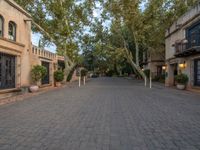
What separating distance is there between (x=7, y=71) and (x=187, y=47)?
15985 mm

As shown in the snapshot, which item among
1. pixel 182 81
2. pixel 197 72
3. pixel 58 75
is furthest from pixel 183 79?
pixel 58 75

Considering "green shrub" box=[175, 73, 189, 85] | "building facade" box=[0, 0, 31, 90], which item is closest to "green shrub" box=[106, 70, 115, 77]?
"green shrub" box=[175, 73, 189, 85]

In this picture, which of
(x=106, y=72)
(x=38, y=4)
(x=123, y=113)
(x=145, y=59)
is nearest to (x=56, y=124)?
(x=123, y=113)

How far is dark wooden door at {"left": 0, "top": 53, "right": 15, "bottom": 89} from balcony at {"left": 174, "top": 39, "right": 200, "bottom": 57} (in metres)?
13.9

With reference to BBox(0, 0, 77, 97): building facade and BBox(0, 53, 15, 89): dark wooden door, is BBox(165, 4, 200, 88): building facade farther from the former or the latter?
BBox(0, 53, 15, 89): dark wooden door

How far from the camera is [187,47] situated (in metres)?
25.4

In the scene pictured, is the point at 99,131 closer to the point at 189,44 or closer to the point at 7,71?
the point at 7,71

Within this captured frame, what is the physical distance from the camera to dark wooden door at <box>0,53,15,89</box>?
1722cm

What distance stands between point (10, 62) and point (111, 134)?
13532mm

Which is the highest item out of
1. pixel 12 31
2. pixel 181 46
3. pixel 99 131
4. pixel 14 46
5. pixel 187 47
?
pixel 12 31

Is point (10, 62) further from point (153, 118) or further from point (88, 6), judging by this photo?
point (88, 6)

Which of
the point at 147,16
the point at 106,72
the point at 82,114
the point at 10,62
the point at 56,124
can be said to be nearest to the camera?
the point at 56,124

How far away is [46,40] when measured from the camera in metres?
40.9

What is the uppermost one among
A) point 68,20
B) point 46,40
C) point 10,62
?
point 68,20
